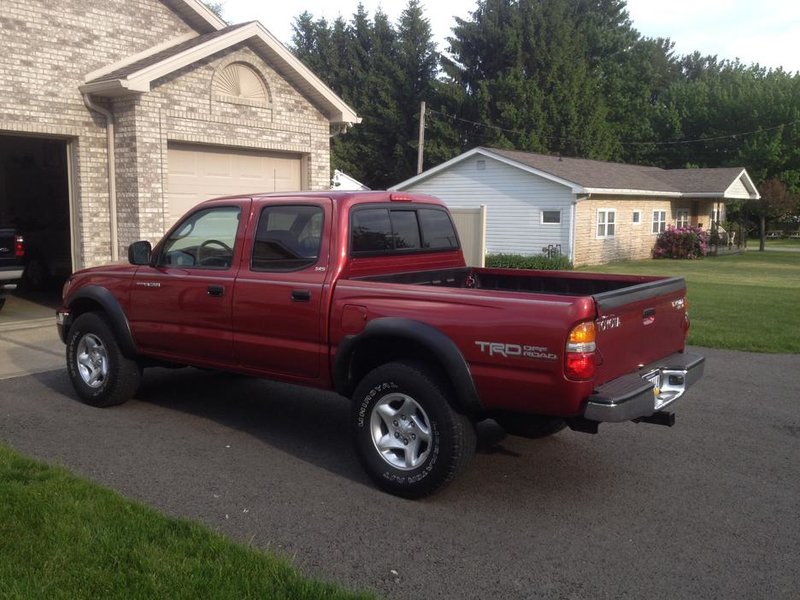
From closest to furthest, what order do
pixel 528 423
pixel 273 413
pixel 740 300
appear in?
pixel 528 423 → pixel 273 413 → pixel 740 300

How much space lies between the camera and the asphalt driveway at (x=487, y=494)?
4027 mm

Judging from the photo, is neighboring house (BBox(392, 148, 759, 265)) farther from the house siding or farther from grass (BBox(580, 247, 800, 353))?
grass (BBox(580, 247, 800, 353))

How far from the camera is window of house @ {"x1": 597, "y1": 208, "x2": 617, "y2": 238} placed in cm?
2839

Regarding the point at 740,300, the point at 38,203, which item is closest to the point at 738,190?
the point at 740,300

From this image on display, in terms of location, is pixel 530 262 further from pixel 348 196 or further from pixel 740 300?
pixel 348 196

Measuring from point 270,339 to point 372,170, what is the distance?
48804 mm

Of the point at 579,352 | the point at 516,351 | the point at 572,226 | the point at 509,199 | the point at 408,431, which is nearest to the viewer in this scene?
the point at 579,352

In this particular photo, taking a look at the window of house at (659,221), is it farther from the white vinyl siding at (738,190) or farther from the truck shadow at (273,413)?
the truck shadow at (273,413)

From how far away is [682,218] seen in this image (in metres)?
35.3

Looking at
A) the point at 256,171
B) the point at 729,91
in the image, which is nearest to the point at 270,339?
the point at 256,171

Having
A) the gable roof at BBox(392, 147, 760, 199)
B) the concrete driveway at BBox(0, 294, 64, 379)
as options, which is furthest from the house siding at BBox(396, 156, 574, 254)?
the concrete driveway at BBox(0, 294, 64, 379)

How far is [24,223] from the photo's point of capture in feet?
55.1

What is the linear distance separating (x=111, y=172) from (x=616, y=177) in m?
22.5

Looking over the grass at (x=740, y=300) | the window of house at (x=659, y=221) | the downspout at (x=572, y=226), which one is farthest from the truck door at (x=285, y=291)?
the window of house at (x=659, y=221)
